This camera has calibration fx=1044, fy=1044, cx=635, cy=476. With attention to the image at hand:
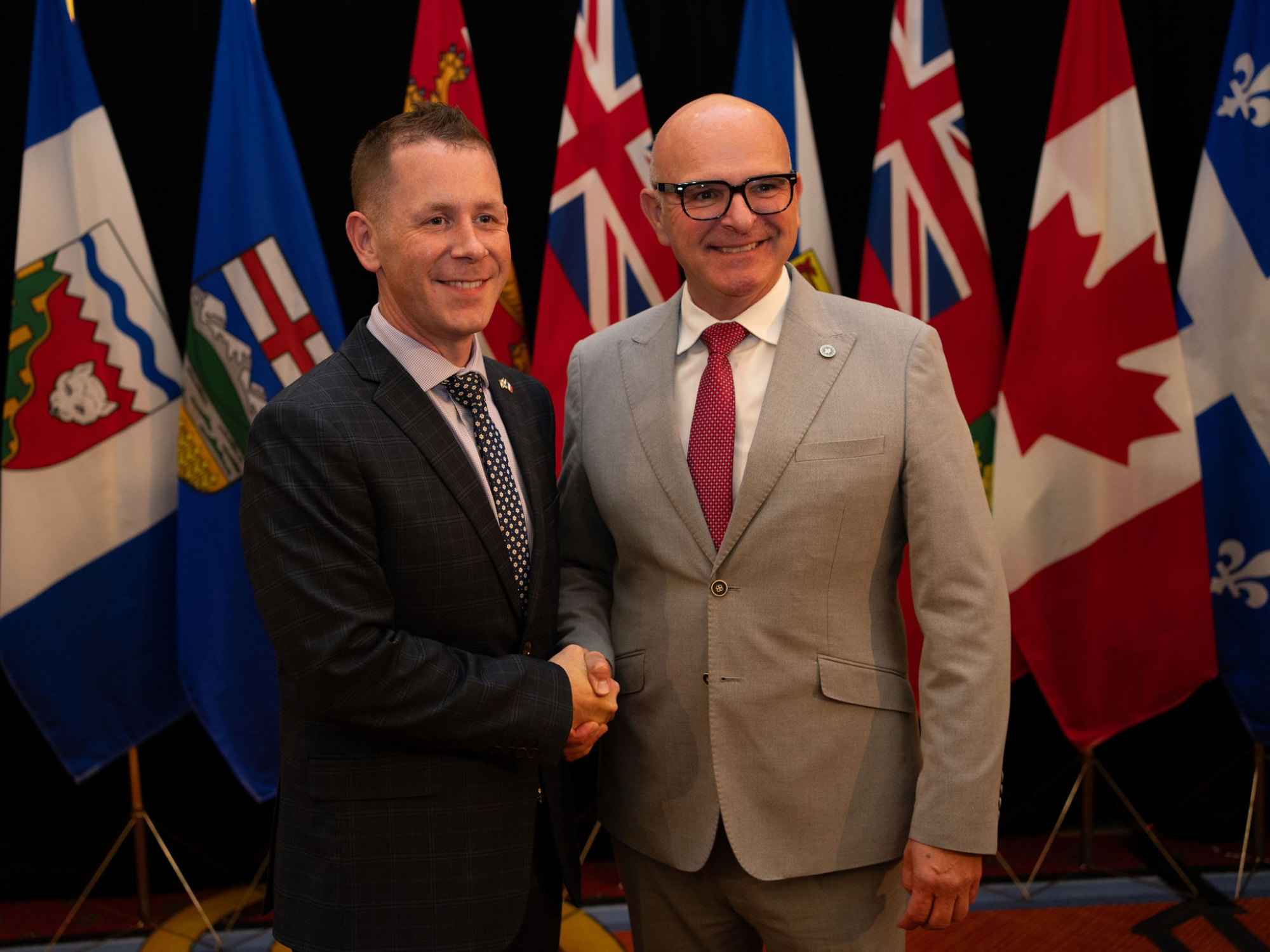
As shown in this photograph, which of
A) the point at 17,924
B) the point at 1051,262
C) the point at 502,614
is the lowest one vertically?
the point at 17,924

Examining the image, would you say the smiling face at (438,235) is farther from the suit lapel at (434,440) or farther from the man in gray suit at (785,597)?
the man in gray suit at (785,597)

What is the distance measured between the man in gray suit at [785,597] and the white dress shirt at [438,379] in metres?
0.21

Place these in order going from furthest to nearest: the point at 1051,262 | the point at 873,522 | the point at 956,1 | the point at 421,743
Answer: the point at 956,1
the point at 1051,262
the point at 873,522
the point at 421,743

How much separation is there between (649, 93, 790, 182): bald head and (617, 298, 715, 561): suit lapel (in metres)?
0.23

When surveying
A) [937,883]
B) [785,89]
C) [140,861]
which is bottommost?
[140,861]

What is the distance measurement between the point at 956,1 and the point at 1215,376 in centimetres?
143

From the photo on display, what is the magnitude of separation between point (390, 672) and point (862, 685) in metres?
0.71

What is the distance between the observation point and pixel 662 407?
1680 millimetres

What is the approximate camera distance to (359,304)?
11.0 feet

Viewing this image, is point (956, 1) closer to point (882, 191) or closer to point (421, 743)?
point (882, 191)

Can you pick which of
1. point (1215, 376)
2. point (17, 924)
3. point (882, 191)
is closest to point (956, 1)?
point (882, 191)

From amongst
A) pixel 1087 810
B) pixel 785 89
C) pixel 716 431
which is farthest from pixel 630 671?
pixel 1087 810

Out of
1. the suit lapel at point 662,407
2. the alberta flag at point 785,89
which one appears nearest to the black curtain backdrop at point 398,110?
the alberta flag at point 785,89

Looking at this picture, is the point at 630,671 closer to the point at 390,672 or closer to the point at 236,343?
the point at 390,672
